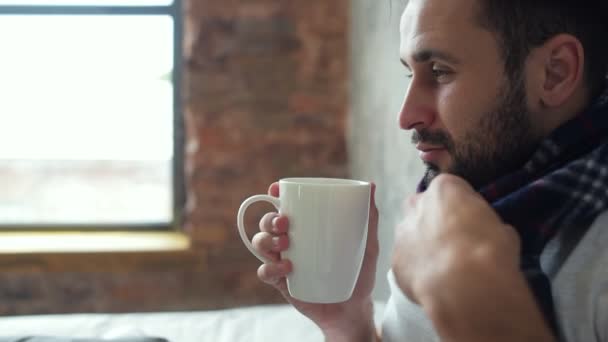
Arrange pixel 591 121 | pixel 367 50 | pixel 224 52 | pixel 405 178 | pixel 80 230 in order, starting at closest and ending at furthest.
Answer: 1. pixel 591 121
2. pixel 405 178
3. pixel 367 50
4. pixel 224 52
5. pixel 80 230

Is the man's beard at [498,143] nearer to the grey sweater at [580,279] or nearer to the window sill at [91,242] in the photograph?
the grey sweater at [580,279]

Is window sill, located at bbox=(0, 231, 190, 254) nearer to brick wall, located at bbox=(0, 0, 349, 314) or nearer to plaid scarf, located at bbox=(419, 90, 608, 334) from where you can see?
brick wall, located at bbox=(0, 0, 349, 314)

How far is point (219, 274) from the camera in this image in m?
1.83

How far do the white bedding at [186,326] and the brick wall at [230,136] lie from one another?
80 centimetres

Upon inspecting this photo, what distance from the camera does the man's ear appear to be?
637mm

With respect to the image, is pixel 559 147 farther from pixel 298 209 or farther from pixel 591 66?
pixel 298 209

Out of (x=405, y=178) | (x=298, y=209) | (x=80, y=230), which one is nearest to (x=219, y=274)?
(x=80, y=230)

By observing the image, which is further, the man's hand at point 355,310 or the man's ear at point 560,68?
the man's hand at point 355,310

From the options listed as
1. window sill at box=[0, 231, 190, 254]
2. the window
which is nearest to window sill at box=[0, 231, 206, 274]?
window sill at box=[0, 231, 190, 254]

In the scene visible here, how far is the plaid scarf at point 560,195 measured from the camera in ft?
1.65

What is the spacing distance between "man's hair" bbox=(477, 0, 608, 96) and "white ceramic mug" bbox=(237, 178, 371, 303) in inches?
10.6

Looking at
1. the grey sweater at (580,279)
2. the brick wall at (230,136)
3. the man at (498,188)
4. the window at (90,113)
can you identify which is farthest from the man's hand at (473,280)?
the window at (90,113)

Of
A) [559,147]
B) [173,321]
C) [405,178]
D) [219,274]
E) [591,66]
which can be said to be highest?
[591,66]

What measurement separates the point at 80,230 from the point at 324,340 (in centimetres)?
153
